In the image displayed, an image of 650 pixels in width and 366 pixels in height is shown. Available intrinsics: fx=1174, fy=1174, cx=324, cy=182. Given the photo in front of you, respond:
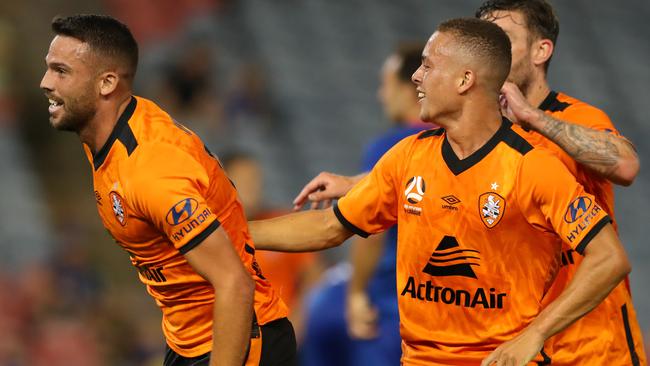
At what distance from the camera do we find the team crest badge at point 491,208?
13.2 feet

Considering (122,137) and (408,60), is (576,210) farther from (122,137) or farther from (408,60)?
(408,60)

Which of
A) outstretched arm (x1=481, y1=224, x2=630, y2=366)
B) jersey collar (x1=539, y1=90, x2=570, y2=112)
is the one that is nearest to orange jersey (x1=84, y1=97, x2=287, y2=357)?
outstretched arm (x1=481, y1=224, x2=630, y2=366)

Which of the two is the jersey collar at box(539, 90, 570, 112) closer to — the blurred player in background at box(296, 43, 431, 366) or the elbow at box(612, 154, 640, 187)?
the elbow at box(612, 154, 640, 187)

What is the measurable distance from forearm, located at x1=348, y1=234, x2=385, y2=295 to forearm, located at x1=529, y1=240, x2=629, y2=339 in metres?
2.67

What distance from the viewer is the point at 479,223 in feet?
13.4

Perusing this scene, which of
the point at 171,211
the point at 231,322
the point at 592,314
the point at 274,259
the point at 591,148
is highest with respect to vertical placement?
the point at 591,148

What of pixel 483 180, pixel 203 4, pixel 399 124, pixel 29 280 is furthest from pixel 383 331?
pixel 203 4

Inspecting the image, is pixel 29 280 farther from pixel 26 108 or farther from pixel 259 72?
pixel 259 72

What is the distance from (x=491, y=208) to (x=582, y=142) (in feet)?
1.59

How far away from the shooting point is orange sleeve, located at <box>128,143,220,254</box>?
3979mm

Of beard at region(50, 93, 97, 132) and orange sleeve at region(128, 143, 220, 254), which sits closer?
orange sleeve at region(128, 143, 220, 254)

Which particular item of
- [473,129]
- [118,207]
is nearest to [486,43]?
[473,129]

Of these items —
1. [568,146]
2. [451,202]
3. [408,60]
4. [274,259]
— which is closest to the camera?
[451,202]

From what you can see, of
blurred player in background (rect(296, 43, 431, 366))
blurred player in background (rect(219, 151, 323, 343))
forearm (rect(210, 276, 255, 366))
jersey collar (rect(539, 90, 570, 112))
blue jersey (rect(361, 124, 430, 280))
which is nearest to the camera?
forearm (rect(210, 276, 255, 366))
